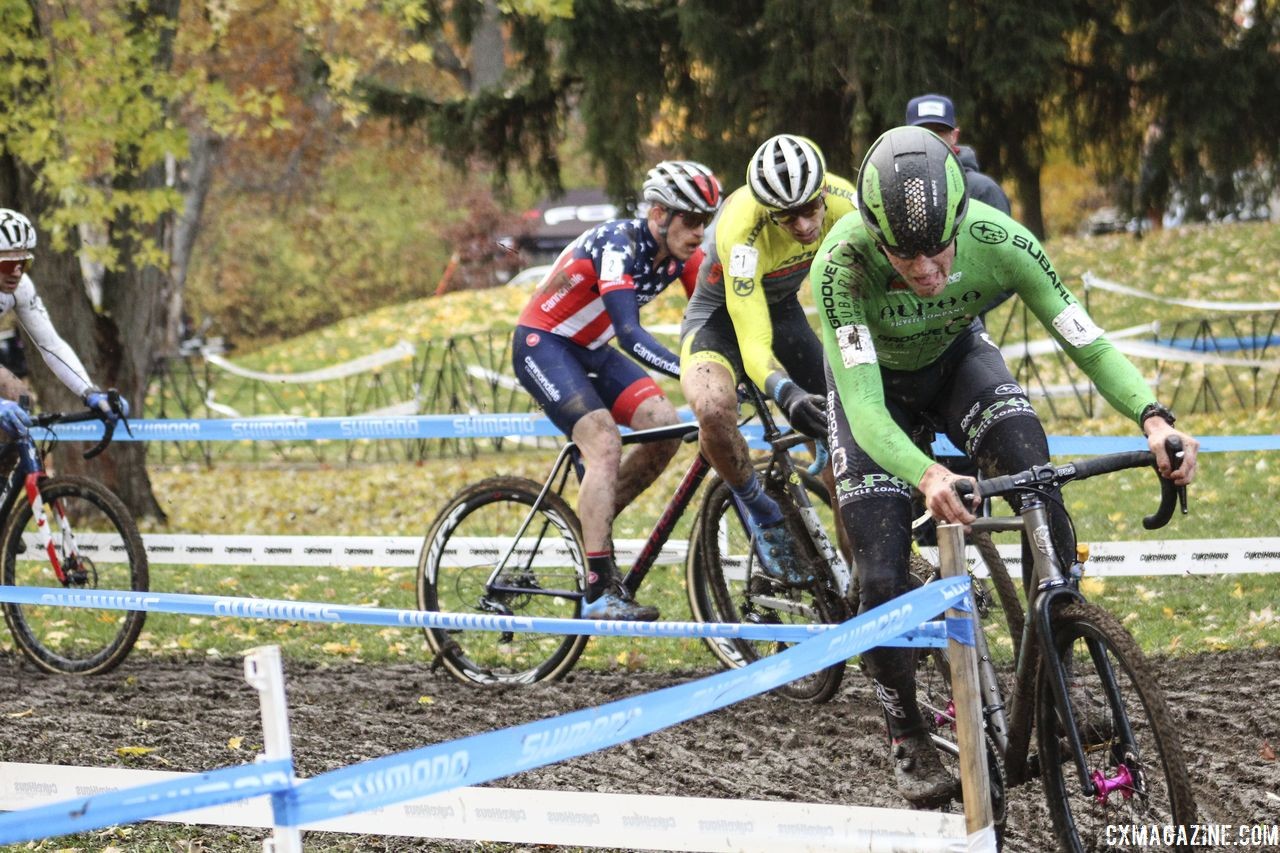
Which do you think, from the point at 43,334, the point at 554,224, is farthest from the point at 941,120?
the point at 554,224

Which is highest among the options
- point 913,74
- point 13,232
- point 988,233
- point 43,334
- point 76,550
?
point 913,74

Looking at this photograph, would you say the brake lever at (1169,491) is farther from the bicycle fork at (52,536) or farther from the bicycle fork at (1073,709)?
the bicycle fork at (52,536)

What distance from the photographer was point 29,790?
477cm

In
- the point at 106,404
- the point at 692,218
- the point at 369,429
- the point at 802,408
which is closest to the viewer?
the point at 802,408

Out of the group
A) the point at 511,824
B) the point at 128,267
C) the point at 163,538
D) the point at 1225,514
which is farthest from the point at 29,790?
the point at 128,267

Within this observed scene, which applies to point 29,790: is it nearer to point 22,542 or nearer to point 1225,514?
point 22,542

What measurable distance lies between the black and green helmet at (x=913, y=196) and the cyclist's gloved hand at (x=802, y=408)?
1320 millimetres

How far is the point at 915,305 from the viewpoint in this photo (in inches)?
189

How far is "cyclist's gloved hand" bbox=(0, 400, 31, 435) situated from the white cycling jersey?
457 mm

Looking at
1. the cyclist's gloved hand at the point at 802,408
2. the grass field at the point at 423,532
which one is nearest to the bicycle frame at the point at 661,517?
the grass field at the point at 423,532

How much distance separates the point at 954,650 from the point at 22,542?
5.55 m

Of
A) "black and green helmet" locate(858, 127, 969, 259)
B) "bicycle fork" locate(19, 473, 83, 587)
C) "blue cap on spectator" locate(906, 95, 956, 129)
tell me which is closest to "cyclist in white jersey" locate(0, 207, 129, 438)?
"bicycle fork" locate(19, 473, 83, 587)

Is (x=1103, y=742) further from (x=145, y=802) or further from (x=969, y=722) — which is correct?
(x=145, y=802)
